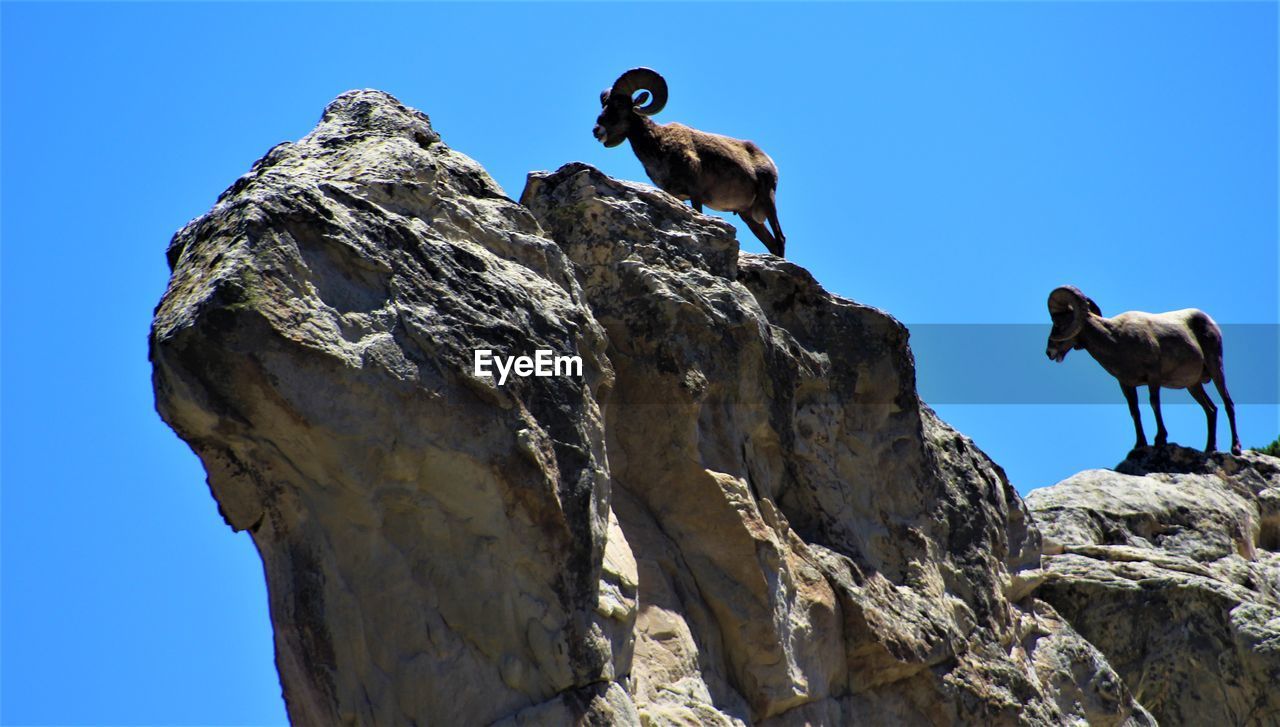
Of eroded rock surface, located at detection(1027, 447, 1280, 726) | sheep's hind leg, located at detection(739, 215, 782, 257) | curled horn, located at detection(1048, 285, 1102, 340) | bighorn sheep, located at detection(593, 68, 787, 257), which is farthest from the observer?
curled horn, located at detection(1048, 285, 1102, 340)

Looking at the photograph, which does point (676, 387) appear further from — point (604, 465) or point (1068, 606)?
point (1068, 606)

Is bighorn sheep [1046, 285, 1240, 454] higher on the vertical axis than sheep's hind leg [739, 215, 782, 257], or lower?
higher

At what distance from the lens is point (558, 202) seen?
9523mm

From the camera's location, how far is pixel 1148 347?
17.2 metres

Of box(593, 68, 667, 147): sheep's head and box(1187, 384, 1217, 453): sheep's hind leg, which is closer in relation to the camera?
box(593, 68, 667, 147): sheep's head

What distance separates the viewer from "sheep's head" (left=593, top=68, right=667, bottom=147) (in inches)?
448

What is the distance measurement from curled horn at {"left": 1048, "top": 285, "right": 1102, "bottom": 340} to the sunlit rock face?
5854 millimetres

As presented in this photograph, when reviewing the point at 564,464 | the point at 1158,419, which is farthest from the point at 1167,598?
the point at 564,464

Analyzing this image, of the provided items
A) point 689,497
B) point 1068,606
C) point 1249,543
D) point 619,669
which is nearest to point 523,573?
point 619,669

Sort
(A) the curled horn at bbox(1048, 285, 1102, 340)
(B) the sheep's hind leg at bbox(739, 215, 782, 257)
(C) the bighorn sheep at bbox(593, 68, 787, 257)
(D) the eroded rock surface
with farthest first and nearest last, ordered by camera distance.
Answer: (A) the curled horn at bbox(1048, 285, 1102, 340), (D) the eroded rock surface, (B) the sheep's hind leg at bbox(739, 215, 782, 257), (C) the bighorn sheep at bbox(593, 68, 787, 257)

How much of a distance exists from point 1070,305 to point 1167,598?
4527mm

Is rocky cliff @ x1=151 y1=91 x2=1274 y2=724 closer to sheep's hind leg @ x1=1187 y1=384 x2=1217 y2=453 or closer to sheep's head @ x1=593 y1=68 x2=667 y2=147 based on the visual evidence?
sheep's head @ x1=593 y1=68 x2=667 y2=147

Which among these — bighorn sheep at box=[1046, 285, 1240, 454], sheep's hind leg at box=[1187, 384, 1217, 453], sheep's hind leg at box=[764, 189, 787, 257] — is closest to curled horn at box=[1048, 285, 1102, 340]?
bighorn sheep at box=[1046, 285, 1240, 454]

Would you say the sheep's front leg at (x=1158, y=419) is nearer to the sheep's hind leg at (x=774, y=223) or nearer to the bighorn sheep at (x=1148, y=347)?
the bighorn sheep at (x=1148, y=347)
